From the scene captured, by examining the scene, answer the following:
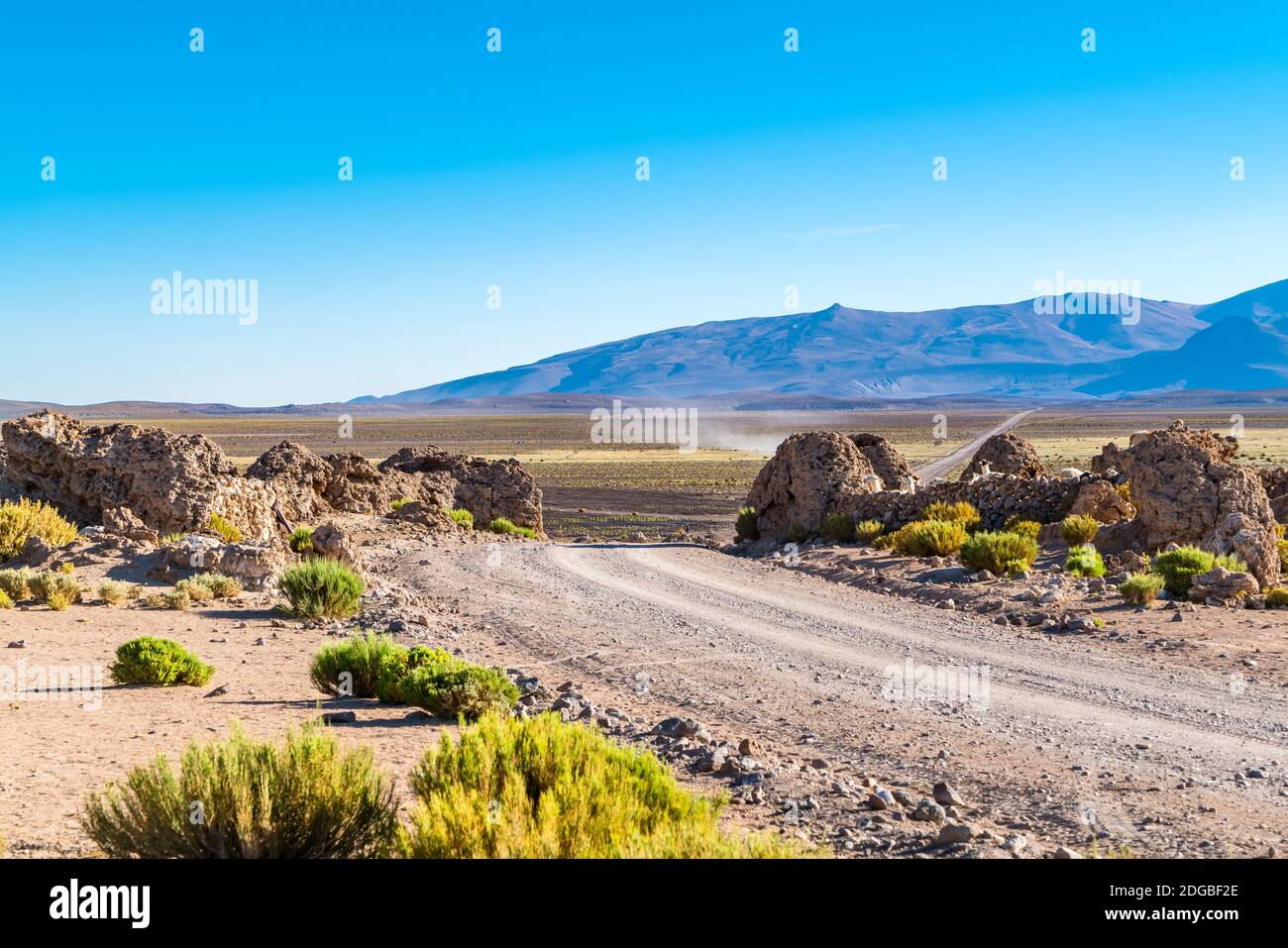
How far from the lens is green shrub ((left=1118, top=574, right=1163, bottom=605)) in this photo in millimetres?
12648

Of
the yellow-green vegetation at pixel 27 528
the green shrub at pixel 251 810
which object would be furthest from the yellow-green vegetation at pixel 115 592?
the green shrub at pixel 251 810

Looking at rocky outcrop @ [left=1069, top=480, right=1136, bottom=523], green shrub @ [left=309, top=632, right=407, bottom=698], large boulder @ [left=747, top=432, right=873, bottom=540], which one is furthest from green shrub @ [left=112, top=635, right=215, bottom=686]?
rocky outcrop @ [left=1069, top=480, right=1136, bottom=523]

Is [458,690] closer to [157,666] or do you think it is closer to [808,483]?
[157,666]

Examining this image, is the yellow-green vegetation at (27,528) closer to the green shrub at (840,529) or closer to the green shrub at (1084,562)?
the green shrub at (840,529)

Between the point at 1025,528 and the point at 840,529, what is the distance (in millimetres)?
3878

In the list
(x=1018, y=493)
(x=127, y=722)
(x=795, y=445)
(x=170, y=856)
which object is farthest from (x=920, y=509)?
(x=170, y=856)

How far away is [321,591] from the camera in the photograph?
13.2 meters

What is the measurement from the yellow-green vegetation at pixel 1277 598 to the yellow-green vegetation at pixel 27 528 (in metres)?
17.1

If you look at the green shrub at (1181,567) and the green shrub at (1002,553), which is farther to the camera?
the green shrub at (1002,553)

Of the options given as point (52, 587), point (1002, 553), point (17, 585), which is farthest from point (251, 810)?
point (1002, 553)

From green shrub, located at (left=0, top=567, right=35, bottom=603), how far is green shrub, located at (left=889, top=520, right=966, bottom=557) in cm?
1324

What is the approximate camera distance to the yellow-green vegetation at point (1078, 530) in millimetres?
16609

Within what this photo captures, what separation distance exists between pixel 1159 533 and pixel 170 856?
1487cm
